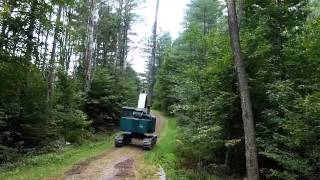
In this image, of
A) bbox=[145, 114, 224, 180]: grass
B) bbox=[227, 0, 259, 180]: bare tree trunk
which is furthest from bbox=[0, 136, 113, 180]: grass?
bbox=[227, 0, 259, 180]: bare tree trunk

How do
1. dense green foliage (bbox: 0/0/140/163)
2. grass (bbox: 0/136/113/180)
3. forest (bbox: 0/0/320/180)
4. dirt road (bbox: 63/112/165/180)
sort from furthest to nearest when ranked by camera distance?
dense green foliage (bbox: 0/0/140/163), dirt road (bbox: 63/112/165/180), grass (bbox: 0/136/113/180), forest (bbox: 0/0/320/180)

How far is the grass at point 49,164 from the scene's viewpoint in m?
13.0

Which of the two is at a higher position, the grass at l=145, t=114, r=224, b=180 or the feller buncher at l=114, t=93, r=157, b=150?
the feller buncher at l=114, t=93, r=157, b=150

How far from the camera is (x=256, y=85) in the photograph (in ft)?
50.0

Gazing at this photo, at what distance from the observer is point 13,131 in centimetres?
1841

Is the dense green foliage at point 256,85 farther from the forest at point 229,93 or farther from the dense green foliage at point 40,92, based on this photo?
the dense green foliage at point 40,92

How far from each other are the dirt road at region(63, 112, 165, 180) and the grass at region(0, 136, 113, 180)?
462 mm

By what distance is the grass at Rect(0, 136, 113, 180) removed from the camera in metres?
13.0

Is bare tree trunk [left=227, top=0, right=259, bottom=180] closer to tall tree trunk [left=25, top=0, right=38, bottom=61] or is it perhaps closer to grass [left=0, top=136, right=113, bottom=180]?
grass [left=0, top=136, right=113, bottom=180]

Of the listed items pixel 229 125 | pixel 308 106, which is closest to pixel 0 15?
pixel 229 125

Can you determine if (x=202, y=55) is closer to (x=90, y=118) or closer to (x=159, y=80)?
(x=90, y=118)

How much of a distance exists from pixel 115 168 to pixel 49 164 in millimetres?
2533

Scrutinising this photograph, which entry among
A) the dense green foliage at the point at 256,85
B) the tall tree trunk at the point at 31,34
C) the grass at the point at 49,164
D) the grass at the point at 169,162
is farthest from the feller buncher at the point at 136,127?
the tall tree trunk at the point at 31,34

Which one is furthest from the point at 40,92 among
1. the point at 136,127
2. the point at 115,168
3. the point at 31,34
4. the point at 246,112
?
the point at 246,112
